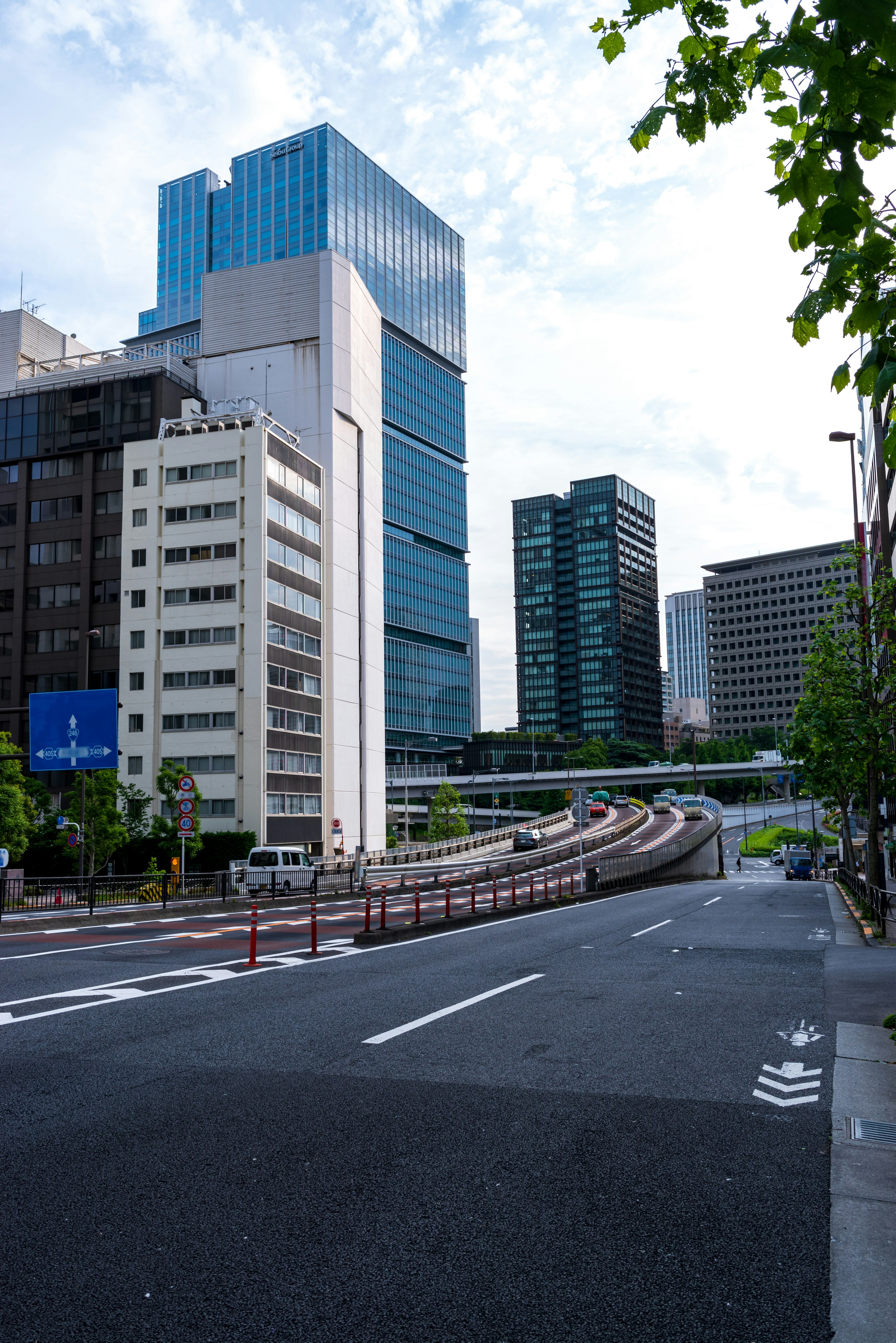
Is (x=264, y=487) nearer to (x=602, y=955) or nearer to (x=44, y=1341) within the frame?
(x=602, y=955)

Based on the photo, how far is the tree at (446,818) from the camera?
10331 cm

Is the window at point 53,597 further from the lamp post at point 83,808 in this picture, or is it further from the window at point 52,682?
the lamp post at point 83,808

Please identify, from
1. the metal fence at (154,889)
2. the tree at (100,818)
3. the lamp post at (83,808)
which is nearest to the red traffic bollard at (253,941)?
the metal fence at (154,889)

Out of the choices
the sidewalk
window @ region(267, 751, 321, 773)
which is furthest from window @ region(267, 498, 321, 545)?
the sidewalk

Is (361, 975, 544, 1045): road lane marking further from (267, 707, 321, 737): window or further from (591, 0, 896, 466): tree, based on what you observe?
(267, 707, 321, 737): window

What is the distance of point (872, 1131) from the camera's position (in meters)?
6.72

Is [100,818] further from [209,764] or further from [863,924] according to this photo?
[863,924]

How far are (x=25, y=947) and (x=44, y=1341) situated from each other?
1774cm

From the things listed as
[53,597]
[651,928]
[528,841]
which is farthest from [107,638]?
[651,928]

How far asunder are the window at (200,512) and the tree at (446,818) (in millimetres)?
47381

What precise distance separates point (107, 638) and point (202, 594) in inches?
340

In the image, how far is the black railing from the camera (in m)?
22.7

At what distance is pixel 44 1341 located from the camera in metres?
3.90

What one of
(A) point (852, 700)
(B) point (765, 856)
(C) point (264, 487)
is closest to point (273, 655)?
(C) point (264, 487)
